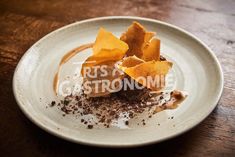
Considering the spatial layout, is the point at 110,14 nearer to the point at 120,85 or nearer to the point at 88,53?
the point at 88,53

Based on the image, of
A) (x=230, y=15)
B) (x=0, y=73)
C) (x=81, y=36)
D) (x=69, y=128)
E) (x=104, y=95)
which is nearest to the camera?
(x=69, y=128)

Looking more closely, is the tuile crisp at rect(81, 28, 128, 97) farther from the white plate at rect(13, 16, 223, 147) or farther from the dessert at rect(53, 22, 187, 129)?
the white plate at rect(13, 16, 223, 147)

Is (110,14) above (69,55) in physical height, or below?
above

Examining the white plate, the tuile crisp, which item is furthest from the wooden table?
the tuile crisp

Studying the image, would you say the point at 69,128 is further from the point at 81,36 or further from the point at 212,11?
the point at 212,11

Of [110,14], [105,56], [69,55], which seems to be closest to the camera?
[105,56]

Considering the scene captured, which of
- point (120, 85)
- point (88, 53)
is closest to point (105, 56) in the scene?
point (120, 85)

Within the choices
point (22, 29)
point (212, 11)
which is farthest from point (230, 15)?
point (22, 29)
